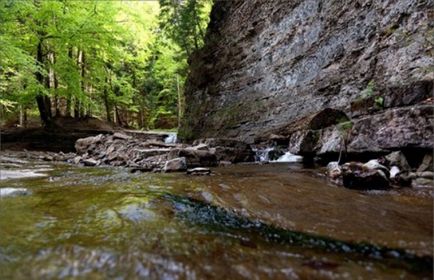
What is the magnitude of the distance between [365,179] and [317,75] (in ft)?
24.0

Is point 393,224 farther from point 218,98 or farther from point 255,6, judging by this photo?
point 255,6

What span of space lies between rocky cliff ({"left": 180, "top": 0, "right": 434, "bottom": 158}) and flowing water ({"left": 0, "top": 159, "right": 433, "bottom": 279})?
96.6 inches

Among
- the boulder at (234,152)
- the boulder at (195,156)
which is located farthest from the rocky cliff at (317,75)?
the boulder at (195,156)

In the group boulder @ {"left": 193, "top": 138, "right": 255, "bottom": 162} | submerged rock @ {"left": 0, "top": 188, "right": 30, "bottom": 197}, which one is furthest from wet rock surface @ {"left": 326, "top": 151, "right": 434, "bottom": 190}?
boulder @ {"left": 193, "top": 138, "right": 255, "bottom": 162}

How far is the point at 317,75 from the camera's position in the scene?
11.4 metres

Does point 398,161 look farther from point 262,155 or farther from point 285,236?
point 262,155

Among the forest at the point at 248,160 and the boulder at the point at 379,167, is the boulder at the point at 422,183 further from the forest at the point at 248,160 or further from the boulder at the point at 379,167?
the boulder at the point at 379,167

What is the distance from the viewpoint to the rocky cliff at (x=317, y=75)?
612 centimetres

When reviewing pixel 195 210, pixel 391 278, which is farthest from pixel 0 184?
pixel 391 278

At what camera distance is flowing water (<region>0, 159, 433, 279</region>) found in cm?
210

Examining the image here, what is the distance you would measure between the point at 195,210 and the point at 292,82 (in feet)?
32.4

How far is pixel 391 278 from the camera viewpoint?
6.41 feet

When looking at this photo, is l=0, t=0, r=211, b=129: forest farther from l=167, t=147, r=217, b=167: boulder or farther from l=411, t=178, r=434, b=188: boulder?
l=411, t=178, r=434, b=188: boulder

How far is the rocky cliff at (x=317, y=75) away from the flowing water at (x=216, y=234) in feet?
8.05
